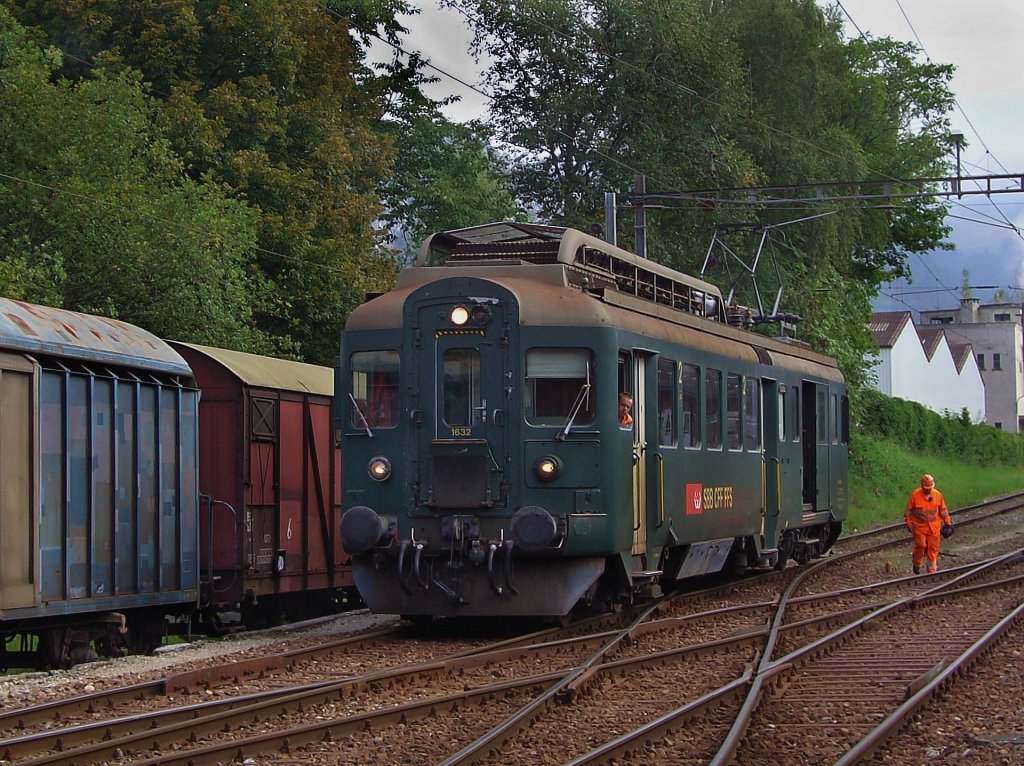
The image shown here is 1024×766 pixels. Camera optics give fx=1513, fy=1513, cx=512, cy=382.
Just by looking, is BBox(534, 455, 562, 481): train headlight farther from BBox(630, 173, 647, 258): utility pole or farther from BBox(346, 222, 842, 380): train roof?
BBox(630, 173, 647, 258): utility pole

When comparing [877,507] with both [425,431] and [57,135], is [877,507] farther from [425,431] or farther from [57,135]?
[425,431]

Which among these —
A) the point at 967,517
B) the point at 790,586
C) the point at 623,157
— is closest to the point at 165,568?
the point at 790,586

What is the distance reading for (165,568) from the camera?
13727mm

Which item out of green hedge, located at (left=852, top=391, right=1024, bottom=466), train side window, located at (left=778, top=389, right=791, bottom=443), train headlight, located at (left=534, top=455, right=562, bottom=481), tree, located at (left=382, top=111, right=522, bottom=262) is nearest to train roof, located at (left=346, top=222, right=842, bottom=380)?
train headlight, located at (left=534, top=455, right=562, bottom=481)

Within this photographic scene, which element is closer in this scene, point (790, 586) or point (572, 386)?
point (572, 386)

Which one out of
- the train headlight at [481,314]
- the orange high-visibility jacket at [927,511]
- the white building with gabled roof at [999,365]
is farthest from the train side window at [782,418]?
the white building with gabled roof at [999,365]

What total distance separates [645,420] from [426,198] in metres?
26.3

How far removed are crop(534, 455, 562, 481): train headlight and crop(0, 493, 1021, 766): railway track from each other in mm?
1383

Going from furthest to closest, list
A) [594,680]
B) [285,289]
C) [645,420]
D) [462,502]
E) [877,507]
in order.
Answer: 1. [877,507]
2. [285,289]
3. [645,420]
4. [462,502]
5. [594,680]

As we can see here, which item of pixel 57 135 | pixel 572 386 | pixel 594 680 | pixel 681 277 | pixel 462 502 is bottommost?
pixel 594 680

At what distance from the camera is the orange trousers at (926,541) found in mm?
20562

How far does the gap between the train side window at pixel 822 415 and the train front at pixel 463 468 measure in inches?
358

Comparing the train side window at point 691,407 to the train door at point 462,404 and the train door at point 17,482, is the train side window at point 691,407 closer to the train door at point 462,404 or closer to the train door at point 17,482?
the train door at point 462,404

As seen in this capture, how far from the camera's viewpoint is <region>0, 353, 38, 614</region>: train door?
11.2 meters
